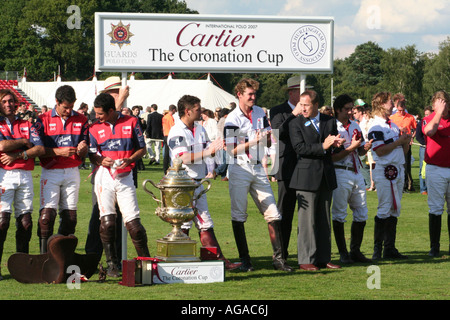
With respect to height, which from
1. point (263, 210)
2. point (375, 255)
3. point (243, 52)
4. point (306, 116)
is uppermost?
point (243, 52)

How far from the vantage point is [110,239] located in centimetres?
841

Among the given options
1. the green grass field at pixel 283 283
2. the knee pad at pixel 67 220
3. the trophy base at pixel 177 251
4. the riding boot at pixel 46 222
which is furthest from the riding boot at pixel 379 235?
the riding boot at pixel 46 222

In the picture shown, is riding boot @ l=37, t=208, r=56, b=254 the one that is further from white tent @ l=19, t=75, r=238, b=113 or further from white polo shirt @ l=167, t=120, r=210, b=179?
white tent @ l=19, t=75, r=238, b=113

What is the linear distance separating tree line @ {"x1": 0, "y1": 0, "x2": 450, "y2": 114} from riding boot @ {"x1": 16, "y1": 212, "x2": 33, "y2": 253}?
247 feet

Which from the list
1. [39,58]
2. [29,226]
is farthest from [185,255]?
[39,58]

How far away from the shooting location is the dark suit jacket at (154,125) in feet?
83.8

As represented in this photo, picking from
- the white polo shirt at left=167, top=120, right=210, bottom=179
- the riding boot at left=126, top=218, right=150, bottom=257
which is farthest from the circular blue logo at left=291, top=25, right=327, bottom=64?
the riding boot at left=126, top=218, right=150, bottom=257

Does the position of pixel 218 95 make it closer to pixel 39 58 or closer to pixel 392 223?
pixel 392 223

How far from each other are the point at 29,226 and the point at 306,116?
357cm

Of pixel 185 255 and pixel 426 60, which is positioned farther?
pixel 426 60

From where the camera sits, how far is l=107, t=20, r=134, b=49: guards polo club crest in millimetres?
9375

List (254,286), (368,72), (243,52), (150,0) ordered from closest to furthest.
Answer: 1. (254,286)
2. (243,52)
3. (150,0)
4. (368,72)

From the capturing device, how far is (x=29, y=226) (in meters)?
8.82

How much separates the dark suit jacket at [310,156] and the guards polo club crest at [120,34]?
2.32m
